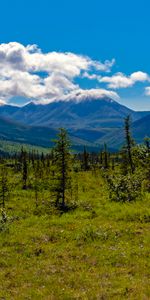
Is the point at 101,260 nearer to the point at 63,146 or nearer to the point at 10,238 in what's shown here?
the point at 10,238

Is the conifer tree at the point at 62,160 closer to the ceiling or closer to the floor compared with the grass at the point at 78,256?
closer to the ceiling

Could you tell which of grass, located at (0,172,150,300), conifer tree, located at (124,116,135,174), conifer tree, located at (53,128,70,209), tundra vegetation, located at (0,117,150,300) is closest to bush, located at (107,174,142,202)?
tundra vegetation, located at (0,117,150,300)

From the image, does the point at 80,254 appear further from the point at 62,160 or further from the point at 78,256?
the point at 62,160

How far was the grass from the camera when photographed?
45.9 ft

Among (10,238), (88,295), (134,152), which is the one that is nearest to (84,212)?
(10,238)

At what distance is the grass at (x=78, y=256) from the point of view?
1400 cm

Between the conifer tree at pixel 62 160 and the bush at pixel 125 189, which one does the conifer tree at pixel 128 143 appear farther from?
the conifer tree at pixel 62 160

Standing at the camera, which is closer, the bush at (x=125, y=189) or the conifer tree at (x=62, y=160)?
the bush at (x=125, y=189)

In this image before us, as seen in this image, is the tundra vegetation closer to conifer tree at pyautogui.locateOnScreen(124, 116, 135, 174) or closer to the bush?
the bush

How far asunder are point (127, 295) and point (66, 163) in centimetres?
2414

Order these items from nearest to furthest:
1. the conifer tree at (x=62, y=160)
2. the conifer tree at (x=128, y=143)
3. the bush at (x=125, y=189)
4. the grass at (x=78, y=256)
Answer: the grass at (x=78, y=256) < the bush at (x=125, y=189) < the conifer tree at (x=62, y=160) < the conifer tree at (x=128, y=143)

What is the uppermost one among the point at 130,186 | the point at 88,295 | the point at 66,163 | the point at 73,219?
the point at 66,163

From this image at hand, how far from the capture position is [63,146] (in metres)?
37.1

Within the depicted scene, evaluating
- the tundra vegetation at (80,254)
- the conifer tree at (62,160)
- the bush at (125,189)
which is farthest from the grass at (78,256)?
the conifer tree at (62,160)
